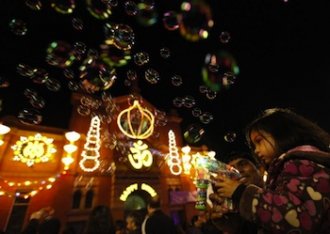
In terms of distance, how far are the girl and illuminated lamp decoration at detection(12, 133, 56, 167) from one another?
12.7 metres

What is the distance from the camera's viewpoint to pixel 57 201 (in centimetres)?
1161

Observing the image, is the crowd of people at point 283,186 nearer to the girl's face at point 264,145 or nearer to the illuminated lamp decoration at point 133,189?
the girl's face at point 264,145

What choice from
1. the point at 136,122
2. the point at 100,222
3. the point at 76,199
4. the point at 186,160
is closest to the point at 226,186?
the point at 100,222

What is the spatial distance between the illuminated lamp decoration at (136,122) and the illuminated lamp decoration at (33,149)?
4898 mm

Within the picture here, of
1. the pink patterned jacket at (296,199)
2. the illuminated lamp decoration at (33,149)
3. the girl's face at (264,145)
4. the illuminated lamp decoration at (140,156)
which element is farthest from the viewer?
the illuminated lamp decoration at (140,156)

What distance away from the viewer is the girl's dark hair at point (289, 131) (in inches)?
66.4

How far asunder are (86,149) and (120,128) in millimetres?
Answer: 2995

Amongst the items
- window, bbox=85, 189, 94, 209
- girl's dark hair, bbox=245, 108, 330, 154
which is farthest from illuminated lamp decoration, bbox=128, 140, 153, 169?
girl's dark hair, bbox=245, 108, 330, 154

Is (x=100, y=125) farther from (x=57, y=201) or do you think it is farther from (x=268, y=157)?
(x=268, y=157)

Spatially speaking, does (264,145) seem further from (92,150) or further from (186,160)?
(186,160)

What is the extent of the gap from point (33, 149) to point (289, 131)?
1316cm

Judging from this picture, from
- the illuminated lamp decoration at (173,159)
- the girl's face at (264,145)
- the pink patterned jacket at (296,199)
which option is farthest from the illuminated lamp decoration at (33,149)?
the pink patterned jacket at (296,199)

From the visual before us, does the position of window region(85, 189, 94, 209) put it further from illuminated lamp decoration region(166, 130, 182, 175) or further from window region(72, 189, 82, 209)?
illuminated lamp decoration region(166, 130, 182, 175)

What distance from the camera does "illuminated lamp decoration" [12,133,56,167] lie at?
1138 centimetres
